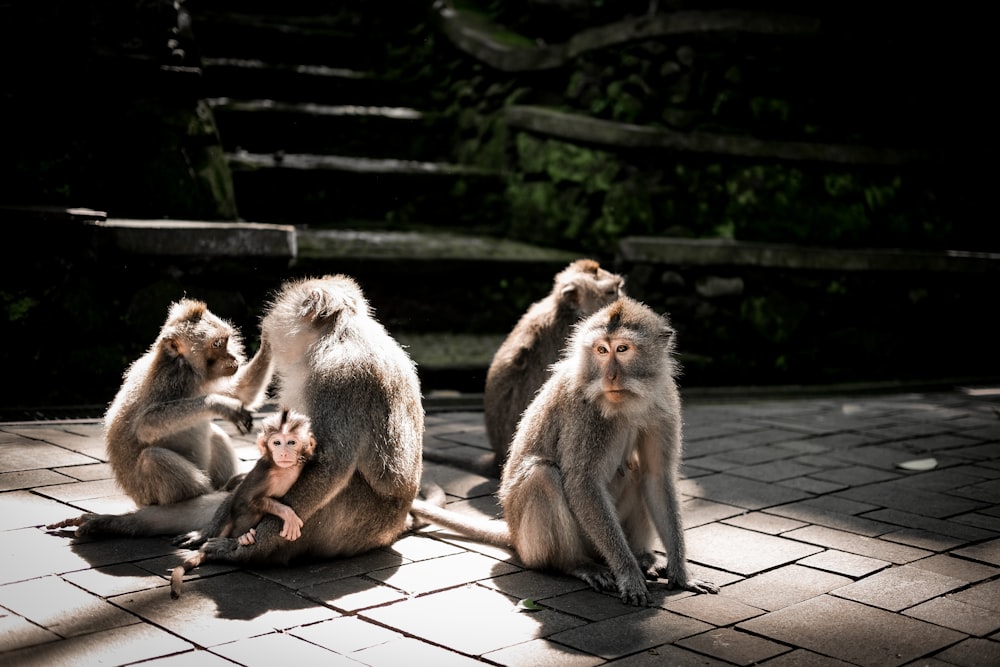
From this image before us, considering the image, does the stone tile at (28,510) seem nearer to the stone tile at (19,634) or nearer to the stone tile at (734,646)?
the stone tile at (19,634)

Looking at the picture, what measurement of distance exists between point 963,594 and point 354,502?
232 cm

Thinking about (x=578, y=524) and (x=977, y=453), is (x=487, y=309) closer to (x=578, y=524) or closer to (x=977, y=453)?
(x=977, y=453)

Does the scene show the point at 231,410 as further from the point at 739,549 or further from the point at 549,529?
the point at 739,549

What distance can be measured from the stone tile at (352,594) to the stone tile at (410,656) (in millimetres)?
361

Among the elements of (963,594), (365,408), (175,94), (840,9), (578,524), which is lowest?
(963,594)

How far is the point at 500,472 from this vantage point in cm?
559

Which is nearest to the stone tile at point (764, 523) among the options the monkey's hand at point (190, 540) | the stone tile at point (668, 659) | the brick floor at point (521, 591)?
the brick floor at point (521, 591)

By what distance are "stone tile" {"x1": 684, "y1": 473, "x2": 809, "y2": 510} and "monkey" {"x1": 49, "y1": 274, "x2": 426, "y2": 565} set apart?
1698 mm

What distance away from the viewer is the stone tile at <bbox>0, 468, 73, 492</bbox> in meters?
4.85

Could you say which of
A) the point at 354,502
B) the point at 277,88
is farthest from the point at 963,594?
the point at 277,88

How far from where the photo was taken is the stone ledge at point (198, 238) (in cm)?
646

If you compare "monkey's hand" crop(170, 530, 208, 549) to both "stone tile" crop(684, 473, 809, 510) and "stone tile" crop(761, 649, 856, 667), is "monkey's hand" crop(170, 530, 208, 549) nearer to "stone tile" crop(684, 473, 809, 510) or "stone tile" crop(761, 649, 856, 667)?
"stone tile" crop(761, 649, 856, 667)

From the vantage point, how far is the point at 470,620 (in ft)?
12.0

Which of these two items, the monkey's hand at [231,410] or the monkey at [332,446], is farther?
the monkey's hand at [231,410]
